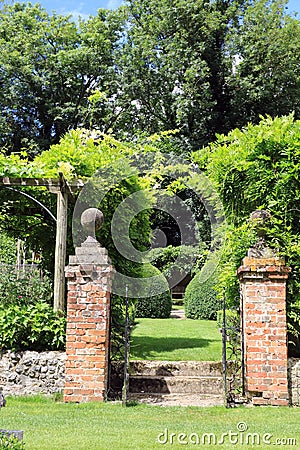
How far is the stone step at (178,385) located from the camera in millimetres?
6492

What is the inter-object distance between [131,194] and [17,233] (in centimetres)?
A: 231

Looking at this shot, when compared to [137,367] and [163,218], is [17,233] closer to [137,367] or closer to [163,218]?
[137,367]

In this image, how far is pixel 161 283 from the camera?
14898 mm

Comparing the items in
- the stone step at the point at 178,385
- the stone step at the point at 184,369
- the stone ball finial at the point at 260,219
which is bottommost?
the stone step at the point at 178,385

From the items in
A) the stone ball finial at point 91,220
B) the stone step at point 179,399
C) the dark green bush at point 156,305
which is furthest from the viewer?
the dark green bush at point 156,305

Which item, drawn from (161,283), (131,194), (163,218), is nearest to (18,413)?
(131,194)

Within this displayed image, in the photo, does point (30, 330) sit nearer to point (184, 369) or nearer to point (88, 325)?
point (88, 325)

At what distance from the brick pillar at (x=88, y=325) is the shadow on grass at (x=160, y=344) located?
9.06 ft

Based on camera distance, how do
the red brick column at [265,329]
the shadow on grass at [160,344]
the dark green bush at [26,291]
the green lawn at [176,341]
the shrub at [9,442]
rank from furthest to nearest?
the shadow on grass at [160,344] < the green lawn at [176,341] < the dark green bush at [26,291] < the red brick column at [265,329] < the shrub at [9,442]

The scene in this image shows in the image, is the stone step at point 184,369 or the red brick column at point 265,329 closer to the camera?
the red brick column at point 265,329

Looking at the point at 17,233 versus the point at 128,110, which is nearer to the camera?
the point at 17,233

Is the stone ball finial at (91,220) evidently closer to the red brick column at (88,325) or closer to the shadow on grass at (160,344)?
the red brick column at (88,325)

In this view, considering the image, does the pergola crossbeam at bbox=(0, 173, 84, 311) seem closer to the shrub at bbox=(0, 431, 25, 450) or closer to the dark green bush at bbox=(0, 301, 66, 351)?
the dark green bush at bbox=(0, 301, 66, 351)

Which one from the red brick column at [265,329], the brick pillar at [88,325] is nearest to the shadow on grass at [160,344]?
the brick pillar at [88,325]
